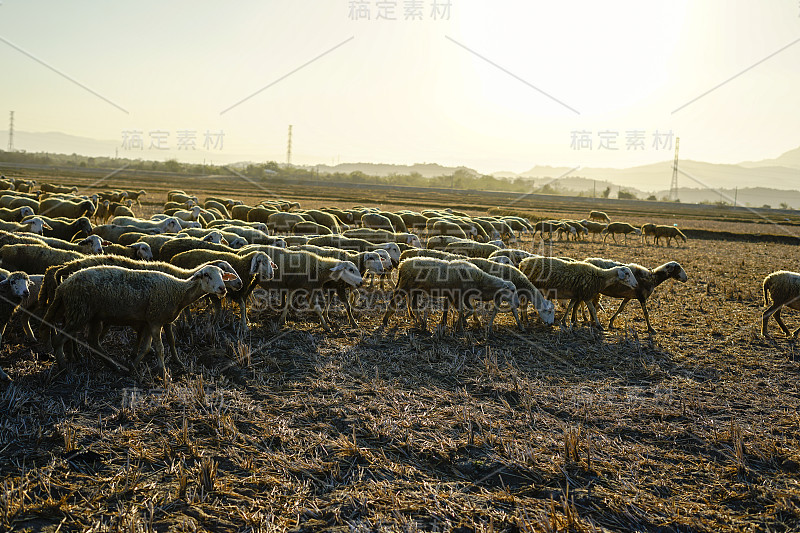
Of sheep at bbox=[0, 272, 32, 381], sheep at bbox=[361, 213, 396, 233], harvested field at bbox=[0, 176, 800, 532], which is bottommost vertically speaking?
harvested field at bbox=[0, 176, 800, 532]

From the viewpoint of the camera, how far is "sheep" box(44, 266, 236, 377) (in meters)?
7.11

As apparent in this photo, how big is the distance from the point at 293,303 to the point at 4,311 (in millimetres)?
5705

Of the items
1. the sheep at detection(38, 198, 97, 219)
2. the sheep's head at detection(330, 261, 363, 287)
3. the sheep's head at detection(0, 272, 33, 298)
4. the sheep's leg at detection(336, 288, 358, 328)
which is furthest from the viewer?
the sheep at detection(38, 198, 97, 219)

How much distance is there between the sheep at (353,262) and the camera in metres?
11.2

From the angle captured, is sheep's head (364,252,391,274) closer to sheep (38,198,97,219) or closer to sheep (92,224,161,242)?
sheep (92,224,161,242)

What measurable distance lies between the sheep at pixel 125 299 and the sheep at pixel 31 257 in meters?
2.82

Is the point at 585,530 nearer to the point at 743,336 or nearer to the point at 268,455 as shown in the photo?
the point at 268,455

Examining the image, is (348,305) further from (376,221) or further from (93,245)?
(376,221)

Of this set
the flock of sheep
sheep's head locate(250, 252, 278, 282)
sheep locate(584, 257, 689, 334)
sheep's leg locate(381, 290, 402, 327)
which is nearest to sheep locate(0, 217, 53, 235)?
the flock of sheep

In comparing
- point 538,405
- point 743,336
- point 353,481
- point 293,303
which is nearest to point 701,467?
point 538,405

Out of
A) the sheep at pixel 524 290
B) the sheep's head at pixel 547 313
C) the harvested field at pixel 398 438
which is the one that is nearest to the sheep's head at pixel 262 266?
the harvested field at pixel 398 438

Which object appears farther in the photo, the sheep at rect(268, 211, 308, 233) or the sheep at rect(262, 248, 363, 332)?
the sheep at rect(268, 211, 308, 233)

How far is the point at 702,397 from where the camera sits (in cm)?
752

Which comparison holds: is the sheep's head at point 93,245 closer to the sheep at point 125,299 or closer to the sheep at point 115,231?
the sheep at point 115,231
